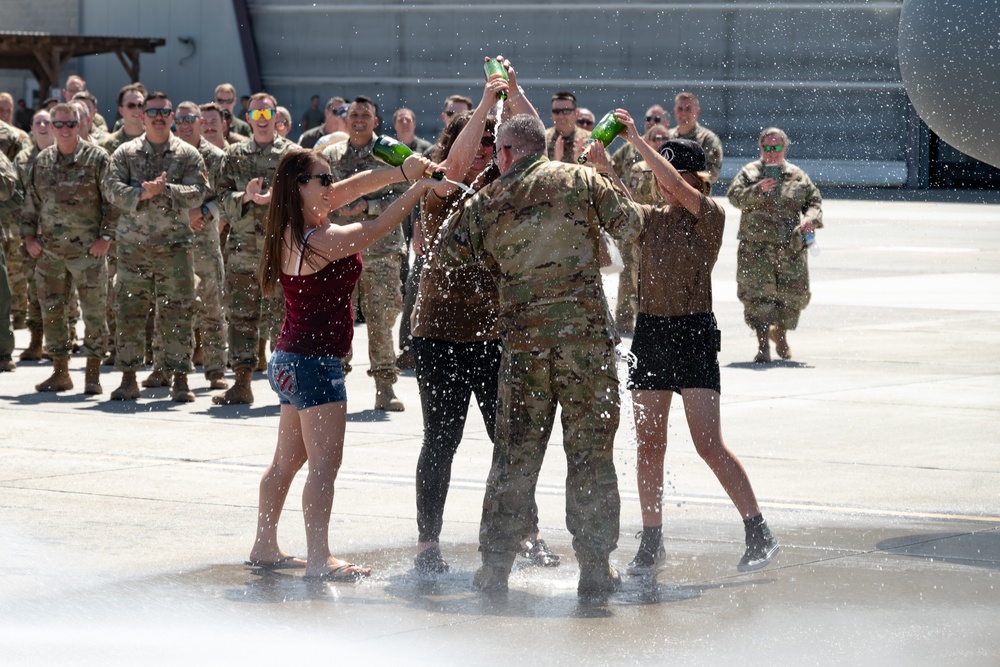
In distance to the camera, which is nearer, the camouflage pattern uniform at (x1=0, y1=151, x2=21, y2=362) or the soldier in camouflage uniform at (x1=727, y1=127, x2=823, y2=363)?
the camouflage pattern uniform at (x1=0, y1=151, x2=21, y2=362)

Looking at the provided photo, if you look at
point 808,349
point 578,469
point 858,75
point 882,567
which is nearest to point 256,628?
point 578,469

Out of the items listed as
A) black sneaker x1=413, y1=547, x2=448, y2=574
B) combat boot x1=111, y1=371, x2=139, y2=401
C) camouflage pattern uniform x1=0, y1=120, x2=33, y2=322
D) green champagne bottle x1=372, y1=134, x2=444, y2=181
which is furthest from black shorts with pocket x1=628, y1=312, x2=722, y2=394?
camouflage pattern uniform x1=0, y1=120, x2=33, y2=322

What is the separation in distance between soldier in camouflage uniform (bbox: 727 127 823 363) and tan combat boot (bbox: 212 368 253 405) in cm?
430

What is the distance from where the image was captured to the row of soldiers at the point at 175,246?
11.1 meters

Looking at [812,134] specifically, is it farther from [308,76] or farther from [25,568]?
[25,568]

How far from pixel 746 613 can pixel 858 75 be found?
3211 centimetres

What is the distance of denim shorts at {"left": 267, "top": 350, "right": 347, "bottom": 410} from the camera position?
6430mm

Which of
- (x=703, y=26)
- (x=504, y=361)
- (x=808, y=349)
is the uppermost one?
(x=703, y=26)

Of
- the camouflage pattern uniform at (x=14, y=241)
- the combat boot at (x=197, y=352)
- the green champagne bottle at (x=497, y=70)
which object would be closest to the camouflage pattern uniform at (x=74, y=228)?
the combat boot at (x=197, y=352)

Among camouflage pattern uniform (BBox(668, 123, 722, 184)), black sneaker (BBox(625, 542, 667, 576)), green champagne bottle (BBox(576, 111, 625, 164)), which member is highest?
green champagne bottle (BBox(576, 111, 625, 164))

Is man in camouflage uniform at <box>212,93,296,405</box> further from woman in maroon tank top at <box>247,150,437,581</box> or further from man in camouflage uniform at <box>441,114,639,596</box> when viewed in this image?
man in camouflage uniform at <box>441,114,639,596</box>

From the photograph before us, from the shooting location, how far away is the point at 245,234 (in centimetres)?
1134

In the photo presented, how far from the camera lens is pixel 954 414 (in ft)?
34.7

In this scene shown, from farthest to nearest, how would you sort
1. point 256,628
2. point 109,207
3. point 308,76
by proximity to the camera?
point 308,76, point 109,207, point 256,628
